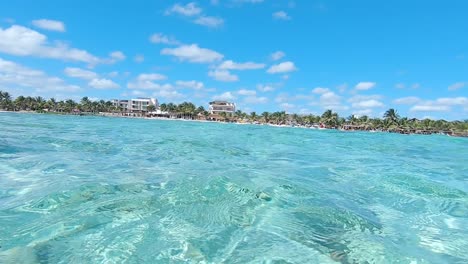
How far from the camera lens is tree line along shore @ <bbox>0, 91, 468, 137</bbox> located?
130 meters

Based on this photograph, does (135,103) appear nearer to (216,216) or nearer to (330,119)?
(330,119)

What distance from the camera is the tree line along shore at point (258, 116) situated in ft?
427

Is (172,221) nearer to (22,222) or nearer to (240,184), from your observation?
(22,222)

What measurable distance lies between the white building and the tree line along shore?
229 inches

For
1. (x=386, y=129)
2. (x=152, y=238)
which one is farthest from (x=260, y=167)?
(x=386, y=129)

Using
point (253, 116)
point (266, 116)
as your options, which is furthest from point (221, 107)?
point (266, 116)

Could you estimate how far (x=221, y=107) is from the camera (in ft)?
507

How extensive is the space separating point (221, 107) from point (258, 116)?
17.1 meters

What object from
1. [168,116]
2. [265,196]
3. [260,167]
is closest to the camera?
[265,196]

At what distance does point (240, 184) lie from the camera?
909 cm

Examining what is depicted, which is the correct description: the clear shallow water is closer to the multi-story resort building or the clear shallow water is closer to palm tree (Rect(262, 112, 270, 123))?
palm tree (Rect(262, 112, 270, 123))

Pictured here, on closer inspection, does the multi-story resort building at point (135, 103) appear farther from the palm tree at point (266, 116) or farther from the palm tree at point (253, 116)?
the palm tree at point (266, 116)

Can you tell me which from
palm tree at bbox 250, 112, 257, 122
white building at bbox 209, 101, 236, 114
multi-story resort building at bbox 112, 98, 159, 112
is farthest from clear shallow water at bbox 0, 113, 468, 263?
multi-story resort building at bbox 112, 98, 159, 112

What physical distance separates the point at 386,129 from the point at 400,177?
5026 inches
